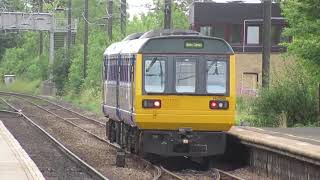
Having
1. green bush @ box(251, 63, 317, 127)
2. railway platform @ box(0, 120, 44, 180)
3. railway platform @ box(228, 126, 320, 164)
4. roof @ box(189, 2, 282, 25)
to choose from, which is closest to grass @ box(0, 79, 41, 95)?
roof @ box(189, 2, 282, 25)

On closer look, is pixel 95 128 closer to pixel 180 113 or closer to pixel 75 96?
pixel 180 113

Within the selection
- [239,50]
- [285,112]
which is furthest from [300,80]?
[239,50]

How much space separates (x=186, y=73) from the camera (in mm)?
17547

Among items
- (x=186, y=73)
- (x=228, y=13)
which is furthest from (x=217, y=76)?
(x=228, y=13)

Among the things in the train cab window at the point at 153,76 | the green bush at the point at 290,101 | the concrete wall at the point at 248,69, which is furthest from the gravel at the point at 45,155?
the concrete wall at the point at 248,69

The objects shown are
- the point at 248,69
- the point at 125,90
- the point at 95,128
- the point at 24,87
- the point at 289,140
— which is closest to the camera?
the point at 289,140

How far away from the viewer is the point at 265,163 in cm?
1666

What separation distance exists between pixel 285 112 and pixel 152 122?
8.39 meters

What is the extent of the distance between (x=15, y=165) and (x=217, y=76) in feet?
16.0

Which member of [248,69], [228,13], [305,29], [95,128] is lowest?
[95,128]

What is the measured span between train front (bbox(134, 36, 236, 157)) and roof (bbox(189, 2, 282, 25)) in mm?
38384

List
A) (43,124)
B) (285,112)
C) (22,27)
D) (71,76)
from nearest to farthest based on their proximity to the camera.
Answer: (285,112) < (43,124) < (71,76) < (22,27)

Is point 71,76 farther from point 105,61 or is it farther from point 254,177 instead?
point 254,177

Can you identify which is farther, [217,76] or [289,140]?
[217,76]
